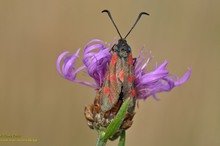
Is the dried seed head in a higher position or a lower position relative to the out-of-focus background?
lower

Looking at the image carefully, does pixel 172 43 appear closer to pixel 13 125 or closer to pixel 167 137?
pixel 167 137

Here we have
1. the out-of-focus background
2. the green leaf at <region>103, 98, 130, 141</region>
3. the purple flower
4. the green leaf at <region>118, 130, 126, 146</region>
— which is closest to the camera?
the green leaf at <region>103, 98, 130, 141</region>

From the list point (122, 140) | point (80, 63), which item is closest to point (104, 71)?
point (122, 140)

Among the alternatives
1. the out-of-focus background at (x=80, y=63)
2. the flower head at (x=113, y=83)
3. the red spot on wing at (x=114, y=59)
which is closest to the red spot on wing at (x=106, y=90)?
the flower head at (x=113, y=83)

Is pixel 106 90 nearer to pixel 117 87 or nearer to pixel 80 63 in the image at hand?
pixel 117 87

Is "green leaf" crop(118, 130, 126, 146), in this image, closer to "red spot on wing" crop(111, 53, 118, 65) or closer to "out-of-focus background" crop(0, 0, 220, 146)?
"red spot on wing" crop(111, 53, 118, 65)

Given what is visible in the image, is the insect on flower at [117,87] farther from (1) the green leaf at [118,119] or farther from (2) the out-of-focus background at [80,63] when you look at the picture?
(2) the out-of-focus background at [80,63]

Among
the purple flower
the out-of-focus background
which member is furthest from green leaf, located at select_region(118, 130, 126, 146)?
the out-of-focus background

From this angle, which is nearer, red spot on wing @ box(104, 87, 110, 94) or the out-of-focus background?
red spot on wing @ box(104, 87, 110, 94)
